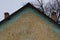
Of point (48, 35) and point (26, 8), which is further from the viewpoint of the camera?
point (26, 8)

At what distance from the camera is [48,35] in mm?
12289

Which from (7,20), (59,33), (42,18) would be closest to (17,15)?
(7,20)

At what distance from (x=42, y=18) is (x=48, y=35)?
3.57ft

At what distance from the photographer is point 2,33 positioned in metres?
12.7

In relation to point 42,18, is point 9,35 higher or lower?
lower

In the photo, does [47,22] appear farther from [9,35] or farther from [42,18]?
[9,35]

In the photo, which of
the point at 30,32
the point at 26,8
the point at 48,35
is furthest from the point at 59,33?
the point at 26,8

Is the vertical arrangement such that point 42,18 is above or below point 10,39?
above

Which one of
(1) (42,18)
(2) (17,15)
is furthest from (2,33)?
(1) (42,18)

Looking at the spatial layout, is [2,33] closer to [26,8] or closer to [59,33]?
[26,8]

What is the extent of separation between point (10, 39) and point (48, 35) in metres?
2.16

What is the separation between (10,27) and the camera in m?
12.6

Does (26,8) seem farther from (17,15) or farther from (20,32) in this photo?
(20,32)

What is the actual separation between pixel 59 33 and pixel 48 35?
24.9 inches
